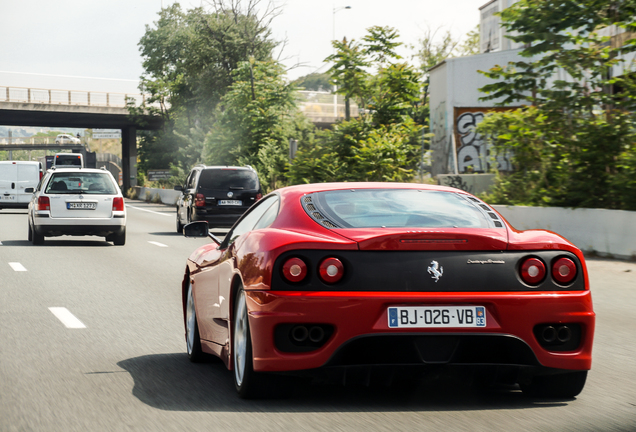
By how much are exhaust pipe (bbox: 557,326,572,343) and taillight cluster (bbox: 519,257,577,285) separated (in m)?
0.23

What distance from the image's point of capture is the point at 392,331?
4.73m

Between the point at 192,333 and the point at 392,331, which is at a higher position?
the point at 392,331

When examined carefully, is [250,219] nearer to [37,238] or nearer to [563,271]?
[563,271]

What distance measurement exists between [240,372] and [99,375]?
50.0 inches

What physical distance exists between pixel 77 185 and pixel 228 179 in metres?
4.48

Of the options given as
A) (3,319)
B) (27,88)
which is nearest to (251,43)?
(27,88)

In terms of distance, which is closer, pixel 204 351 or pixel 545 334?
pixel 545 334

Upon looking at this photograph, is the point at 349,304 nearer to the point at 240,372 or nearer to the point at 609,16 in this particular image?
the point at 240,372

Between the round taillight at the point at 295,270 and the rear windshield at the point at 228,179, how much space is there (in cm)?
1805

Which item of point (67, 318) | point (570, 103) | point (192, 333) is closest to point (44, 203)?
point (67, 318)

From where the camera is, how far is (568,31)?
20141mm

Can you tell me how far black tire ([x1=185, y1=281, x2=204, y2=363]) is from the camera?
6.54 meters

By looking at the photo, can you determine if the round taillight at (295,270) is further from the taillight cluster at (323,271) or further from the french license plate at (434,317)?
the french license plate at (434,317)

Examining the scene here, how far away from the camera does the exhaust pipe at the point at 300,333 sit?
15.7 feet
